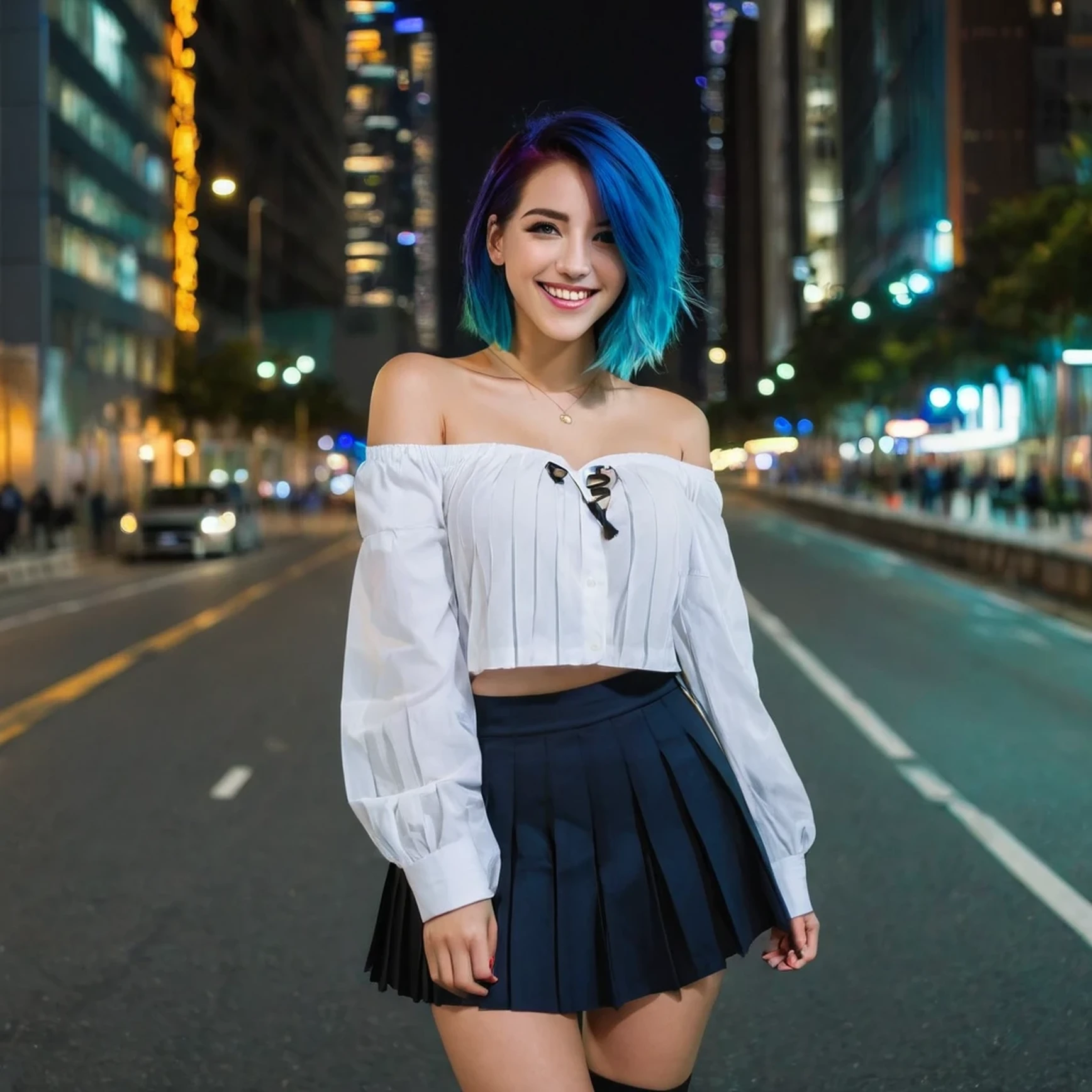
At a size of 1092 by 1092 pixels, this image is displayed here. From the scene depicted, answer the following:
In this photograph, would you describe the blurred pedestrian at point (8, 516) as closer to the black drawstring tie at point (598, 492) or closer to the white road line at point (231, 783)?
the white road line at point (231, 783)

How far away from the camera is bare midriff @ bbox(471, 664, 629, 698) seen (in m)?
2.79

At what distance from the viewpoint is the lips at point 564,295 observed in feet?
9.55

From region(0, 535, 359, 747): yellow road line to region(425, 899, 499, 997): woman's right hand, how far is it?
947 cm

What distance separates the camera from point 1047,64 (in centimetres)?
8062

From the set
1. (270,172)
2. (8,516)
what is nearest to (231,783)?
(8,516)

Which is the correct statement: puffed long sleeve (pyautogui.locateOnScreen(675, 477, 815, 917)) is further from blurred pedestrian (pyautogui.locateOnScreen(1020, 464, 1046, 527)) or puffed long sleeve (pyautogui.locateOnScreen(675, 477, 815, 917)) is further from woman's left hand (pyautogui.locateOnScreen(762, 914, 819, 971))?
blurred pedestrian (pyautogui.locateOnScreen(1020, 464, 1046, 527))

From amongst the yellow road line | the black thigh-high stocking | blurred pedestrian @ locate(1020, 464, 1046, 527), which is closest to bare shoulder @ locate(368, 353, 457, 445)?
the black thigh-high stocking

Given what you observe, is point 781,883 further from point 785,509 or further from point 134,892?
point 785,509

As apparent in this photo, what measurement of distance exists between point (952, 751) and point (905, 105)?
89.5 meters

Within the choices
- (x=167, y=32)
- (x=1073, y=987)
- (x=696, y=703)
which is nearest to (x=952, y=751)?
(x=1073, y=987)

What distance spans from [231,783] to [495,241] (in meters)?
7.20

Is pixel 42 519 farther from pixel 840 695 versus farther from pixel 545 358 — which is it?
pixel 545 358

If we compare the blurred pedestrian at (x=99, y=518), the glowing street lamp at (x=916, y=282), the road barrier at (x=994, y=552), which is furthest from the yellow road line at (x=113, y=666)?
the glowing street lamp at (x=916, y=282)

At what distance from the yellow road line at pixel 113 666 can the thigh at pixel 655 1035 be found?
9351mm
